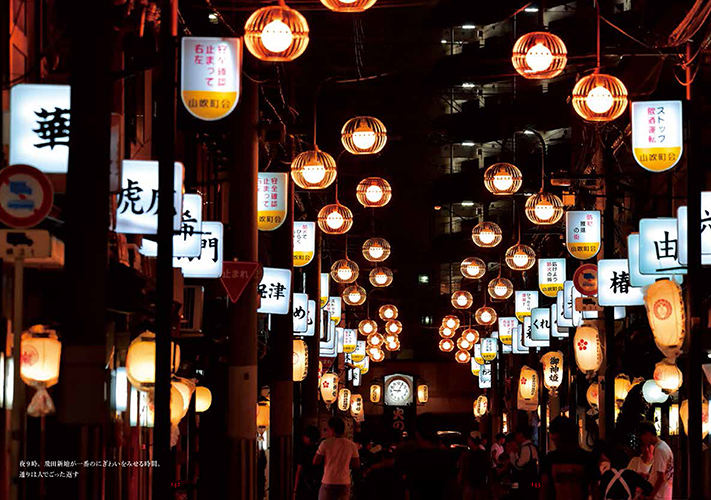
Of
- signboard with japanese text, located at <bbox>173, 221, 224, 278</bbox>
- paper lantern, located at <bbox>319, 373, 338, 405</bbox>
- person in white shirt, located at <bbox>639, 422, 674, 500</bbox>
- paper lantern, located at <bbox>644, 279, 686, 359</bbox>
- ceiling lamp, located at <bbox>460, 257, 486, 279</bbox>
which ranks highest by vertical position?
ceiling lamp, located at <bbox>460, 257, 486, 279</bbox>

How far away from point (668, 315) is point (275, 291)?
522 inches

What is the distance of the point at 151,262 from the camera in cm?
2470

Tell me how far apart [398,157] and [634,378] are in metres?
37.4

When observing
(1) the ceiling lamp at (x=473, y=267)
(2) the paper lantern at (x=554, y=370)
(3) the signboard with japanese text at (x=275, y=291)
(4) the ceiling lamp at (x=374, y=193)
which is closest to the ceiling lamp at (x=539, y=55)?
(3) the signboard with japanese text at (x=275, y=291)

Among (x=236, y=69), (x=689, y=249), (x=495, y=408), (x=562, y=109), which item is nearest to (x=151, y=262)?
(x=236, y=69)

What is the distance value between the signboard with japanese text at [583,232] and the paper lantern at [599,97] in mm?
11318

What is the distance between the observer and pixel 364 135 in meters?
25.2

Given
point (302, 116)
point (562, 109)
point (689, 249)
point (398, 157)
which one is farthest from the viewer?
point (398, 157)

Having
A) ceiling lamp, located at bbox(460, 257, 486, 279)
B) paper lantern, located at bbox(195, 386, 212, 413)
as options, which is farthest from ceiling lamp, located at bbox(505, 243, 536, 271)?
paper lantern, located at bbox(195, 386, 212, 413)

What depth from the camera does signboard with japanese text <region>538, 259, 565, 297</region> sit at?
41.2m

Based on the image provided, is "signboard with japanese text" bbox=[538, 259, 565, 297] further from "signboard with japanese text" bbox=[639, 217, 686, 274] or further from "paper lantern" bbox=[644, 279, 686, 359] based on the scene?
"paper lantern" bbox=[644, 279, 686, 359]

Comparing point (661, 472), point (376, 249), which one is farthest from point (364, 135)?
point (376, 249)

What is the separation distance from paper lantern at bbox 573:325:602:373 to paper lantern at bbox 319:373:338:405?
21477 millimetres

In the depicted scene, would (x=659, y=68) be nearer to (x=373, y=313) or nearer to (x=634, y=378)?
(x=634, y=378)
